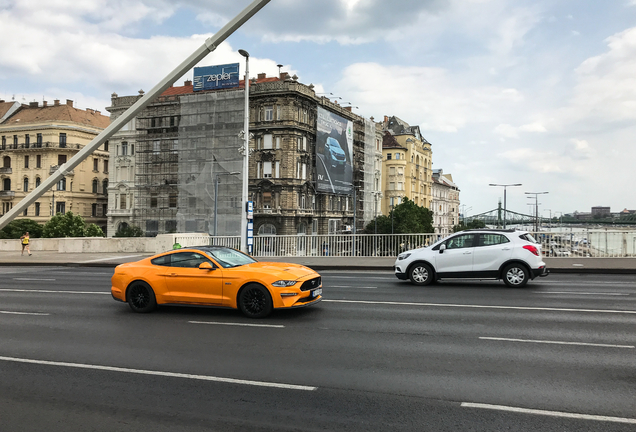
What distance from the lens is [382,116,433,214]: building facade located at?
318ft

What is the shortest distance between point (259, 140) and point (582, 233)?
154 ft

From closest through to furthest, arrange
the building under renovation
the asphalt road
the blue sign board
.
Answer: the asphalt road < the blue sign board < the building under renovation

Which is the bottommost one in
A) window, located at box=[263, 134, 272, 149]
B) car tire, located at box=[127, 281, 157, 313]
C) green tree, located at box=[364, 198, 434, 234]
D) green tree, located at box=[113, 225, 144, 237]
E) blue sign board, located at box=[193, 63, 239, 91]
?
car tire, located at box=[127, 281, 157, 313]

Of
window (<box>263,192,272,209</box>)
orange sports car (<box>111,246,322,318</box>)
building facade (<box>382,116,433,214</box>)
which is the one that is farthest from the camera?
building facade (<box>382,116,433,214</box>)

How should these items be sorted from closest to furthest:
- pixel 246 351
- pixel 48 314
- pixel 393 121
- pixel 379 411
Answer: pixel 379 411
pixel 246 351
pixel 48 314
pixel 393 121

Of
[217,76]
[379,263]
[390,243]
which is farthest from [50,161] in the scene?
[379,263]

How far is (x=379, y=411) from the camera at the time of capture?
205 inches

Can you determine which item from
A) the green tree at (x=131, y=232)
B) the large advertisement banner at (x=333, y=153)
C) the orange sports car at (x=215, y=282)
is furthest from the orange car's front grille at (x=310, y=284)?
the green tree at (x=131, y=232)

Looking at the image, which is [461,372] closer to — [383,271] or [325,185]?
[383,271]

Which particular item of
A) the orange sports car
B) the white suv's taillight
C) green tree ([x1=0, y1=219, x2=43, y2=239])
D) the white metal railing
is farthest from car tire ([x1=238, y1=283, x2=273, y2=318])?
green tree ([x1=0, y1=219, x2=43, y2=239])

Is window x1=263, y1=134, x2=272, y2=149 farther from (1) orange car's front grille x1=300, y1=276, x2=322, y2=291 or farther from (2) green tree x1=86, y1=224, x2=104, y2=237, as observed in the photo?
(1) orange car's front grille x1=300, y1=276, x2=322, y2=291

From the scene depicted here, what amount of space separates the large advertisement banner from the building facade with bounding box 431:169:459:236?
49.9m

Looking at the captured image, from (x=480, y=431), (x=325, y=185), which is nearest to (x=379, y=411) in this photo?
(x=480, y=431)

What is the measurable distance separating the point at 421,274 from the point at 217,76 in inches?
1434
